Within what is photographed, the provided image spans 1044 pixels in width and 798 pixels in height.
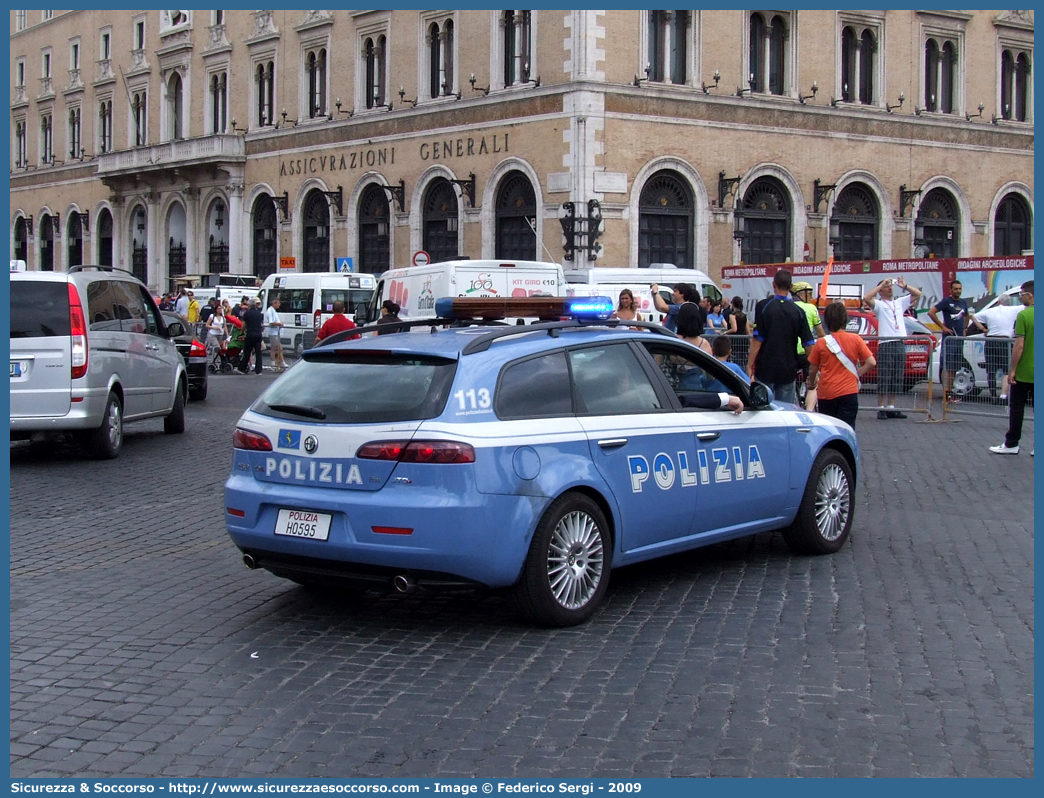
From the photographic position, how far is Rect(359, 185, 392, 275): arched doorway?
1710 inches

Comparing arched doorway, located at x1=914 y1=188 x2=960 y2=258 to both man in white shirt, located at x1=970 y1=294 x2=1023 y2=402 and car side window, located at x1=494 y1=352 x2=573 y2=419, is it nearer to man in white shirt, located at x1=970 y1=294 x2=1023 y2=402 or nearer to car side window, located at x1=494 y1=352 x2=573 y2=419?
man in white shirt, located at x1=970 y1=294 x2=1023 y2=402

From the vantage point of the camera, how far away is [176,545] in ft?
29.8

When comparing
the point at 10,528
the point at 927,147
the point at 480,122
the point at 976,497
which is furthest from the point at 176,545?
the point at 927,147

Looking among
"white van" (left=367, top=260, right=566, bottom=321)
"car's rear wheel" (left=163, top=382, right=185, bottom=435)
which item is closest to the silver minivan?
"car's rear wheel" (left=163, top=382, right=185, bottom=435)

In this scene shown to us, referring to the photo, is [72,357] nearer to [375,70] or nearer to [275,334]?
[275,334]

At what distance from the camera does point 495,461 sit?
6344mm

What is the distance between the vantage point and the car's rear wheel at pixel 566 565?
6457mm

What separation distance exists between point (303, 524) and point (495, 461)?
105cm

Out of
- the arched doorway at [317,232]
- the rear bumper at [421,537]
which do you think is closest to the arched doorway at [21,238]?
the arched doorway at [317,232]

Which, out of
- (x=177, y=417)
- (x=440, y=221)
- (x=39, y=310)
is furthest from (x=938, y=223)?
(x=39, y=310)

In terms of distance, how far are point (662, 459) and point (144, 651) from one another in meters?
2.91

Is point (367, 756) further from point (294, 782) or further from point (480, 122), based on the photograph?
point (480, 122)

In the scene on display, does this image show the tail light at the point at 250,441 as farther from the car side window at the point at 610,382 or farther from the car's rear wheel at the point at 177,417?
the car's rear wheel at the point at 177,417

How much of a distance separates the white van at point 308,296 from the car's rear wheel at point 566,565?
29.2 metres
